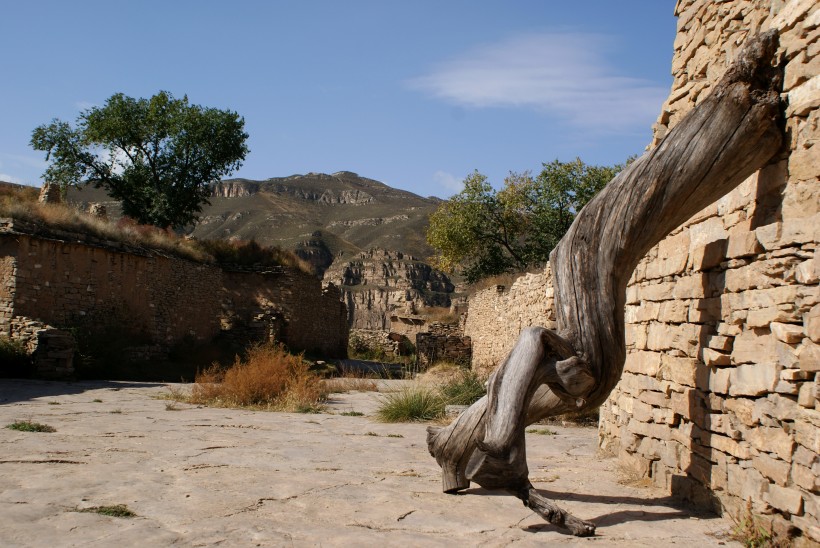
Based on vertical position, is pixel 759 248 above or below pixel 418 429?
above

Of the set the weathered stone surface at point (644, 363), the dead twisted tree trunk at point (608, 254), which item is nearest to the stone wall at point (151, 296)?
the weathered stone surface at point (644, 363)

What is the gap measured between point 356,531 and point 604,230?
233 centimetres

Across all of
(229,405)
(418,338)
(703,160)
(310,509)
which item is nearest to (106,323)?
(229,405)

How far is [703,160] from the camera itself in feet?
13.3

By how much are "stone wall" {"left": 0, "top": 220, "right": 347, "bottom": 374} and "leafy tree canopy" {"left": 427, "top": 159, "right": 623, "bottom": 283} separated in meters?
8.77

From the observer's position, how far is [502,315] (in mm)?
18219

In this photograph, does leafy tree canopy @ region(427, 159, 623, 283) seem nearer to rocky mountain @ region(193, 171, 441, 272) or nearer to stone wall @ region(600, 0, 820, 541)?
stone wall @ region(600, 0, 820, 541)

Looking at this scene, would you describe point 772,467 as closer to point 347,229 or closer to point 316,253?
point 316,253

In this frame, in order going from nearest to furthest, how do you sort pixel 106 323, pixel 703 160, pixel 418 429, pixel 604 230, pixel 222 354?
pixel 703 160 → pixel 604 230 → pixel 418 429 → pixel 106 323 → pixel 222 354

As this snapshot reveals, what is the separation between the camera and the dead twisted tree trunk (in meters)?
3.92

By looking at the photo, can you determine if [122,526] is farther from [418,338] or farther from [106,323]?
[418,338]

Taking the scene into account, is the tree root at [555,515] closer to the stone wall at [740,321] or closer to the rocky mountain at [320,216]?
the stone wall at [740,321]

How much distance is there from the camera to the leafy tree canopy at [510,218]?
31984 mm

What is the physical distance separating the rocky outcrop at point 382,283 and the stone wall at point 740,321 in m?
50.4
